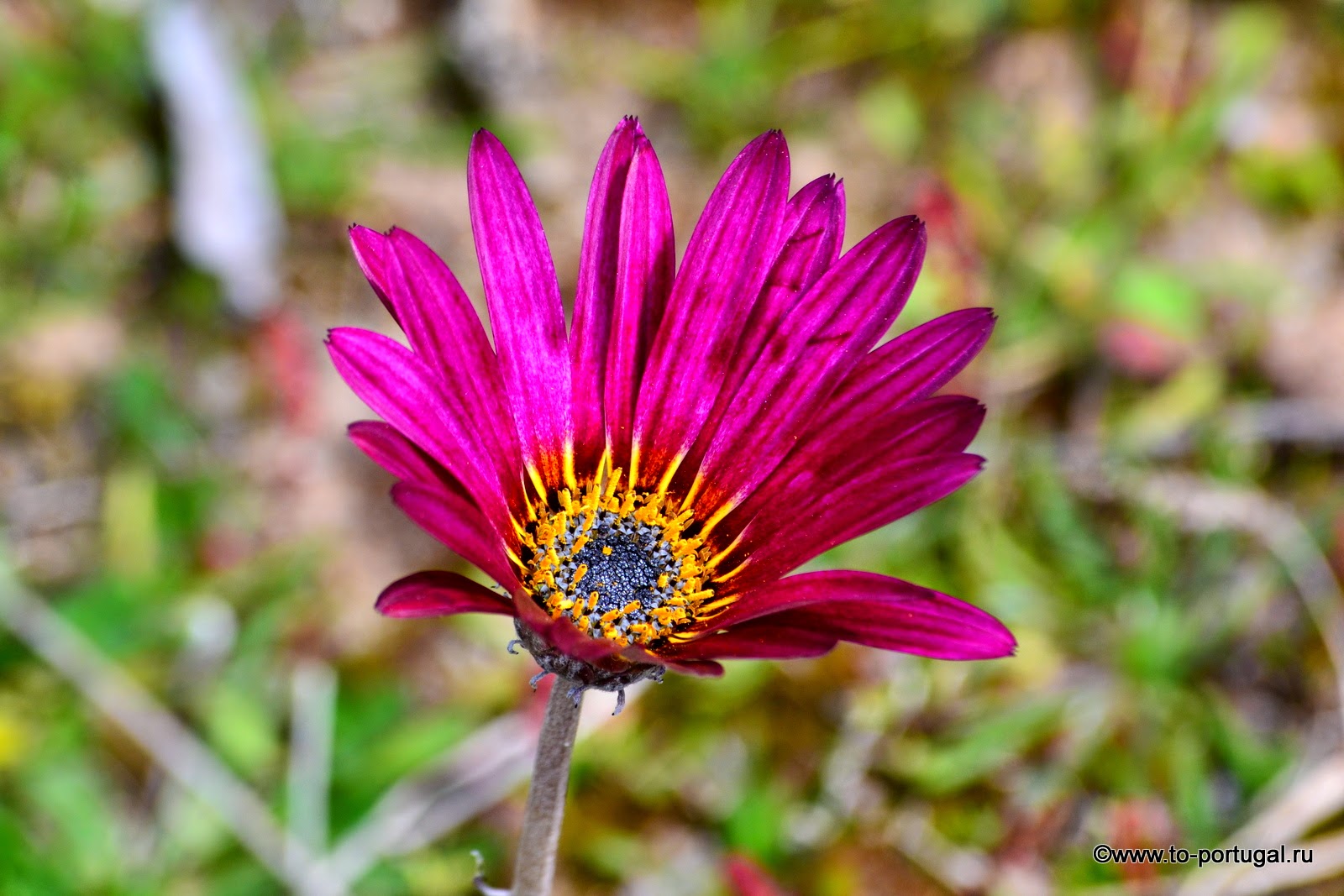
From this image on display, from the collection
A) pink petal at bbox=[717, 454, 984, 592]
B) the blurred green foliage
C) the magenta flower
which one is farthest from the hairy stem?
the blurred green foliage

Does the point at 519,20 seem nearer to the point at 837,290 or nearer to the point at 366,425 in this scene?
the point at 837,290

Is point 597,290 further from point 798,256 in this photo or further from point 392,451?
point 392,451

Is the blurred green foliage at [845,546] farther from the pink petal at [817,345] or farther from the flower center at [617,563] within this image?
the pink petal at [817,345]

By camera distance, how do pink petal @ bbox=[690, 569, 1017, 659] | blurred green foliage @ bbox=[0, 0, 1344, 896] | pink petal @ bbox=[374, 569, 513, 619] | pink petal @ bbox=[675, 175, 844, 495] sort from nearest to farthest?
pink petal @ bbox=[374, 569, 513, 619], pink petal @ bbox=[690, 569, 1017, 659], pink petal @ bbox=[675, 175, 844, 495], blurred green foliage @ bbox=[0, 0, 1344, 896]

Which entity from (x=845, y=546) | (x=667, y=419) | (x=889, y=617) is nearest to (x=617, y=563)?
(x=667, y=419)

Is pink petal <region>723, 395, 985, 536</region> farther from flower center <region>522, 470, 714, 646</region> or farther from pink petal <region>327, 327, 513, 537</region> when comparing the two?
pink petal <region>327, 327, 513, 537</region>

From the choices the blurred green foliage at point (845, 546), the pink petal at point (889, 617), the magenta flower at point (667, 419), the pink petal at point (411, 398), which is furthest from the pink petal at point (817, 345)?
the blurred green foliage at point (845, 546)

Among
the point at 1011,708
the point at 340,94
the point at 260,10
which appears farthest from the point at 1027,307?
the point at 260,10
